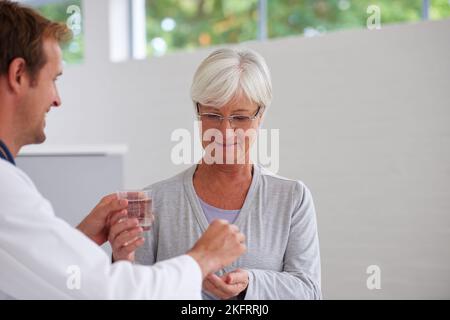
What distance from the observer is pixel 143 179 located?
14.5 ft

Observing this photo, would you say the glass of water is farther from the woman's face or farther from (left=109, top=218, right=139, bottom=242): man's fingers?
the woman's face

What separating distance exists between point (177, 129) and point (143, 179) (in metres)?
0.53

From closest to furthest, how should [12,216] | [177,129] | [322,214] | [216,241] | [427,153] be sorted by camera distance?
Answer: [12,216], [216,241], [427,153], [322,214], [177,129]

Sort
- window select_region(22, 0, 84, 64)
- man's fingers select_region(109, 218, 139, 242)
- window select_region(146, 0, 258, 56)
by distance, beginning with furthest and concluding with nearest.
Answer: window select_region(22, 0, 84, 64) < window select_region(146, 0, 258, 56) < man's fingers select_region(109, 218, 139, 242)

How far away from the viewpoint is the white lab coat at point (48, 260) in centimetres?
110

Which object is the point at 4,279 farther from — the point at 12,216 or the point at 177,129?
the point at 177,129

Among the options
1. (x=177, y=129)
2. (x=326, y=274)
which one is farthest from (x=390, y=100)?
(x=177, y=129)

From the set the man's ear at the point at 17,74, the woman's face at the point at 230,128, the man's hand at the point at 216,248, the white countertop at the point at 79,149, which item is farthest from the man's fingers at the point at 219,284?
the white countertop at the point at 79,149

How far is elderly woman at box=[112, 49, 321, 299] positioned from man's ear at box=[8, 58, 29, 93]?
57 cm

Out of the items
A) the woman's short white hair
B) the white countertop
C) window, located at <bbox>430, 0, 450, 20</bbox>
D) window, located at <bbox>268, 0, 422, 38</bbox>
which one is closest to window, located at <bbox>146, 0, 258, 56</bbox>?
window, located at <bbox>268, 0, 422, 38</bbox>

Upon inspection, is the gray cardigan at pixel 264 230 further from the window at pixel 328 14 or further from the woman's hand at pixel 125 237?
the window at pixel 328 14

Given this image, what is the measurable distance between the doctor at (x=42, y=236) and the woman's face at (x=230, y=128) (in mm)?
475

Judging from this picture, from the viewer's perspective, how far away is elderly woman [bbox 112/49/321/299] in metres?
1.64

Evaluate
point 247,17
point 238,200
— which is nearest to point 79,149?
point 247,17
